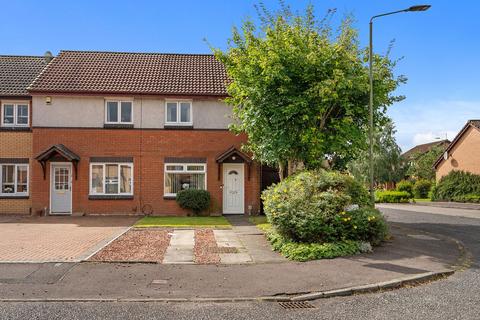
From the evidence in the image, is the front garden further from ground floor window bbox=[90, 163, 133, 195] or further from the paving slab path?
ground floor window bbox=[90, 163, 133, 195]

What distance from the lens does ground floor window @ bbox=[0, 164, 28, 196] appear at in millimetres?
20906

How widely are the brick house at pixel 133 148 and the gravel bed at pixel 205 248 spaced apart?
5.74 meters

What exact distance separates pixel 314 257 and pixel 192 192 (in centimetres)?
1039

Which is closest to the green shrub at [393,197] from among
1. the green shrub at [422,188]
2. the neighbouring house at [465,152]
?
the neighbouring house at [465,152]

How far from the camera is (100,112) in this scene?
67.0ft

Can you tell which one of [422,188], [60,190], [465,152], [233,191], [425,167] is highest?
[465,152]

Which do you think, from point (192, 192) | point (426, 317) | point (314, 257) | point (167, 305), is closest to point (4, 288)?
point (167, 305)

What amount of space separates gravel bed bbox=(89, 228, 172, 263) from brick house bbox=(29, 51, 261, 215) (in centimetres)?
574

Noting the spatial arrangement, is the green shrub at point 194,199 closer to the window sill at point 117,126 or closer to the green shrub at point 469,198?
the window sill at point 117,126

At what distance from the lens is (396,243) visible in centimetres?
1254

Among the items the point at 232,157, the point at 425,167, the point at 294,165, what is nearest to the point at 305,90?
the point at 294,165

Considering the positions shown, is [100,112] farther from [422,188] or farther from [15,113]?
[422,188]

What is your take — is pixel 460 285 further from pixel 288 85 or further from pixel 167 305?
pixel 288 85

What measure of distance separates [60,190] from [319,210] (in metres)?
13.6
